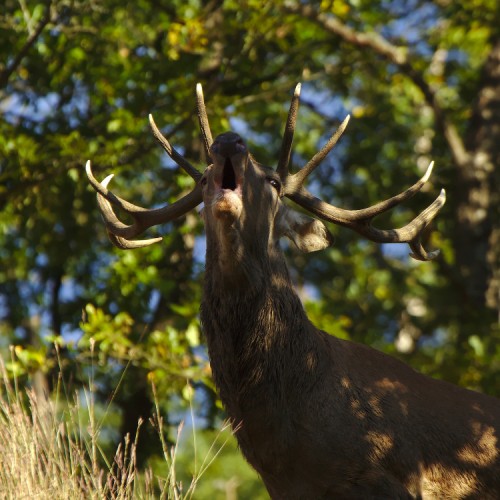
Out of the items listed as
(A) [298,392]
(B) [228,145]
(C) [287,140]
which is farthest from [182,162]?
(A) [298,392]

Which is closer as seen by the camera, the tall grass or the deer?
the tall grass

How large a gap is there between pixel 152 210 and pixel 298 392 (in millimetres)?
1727

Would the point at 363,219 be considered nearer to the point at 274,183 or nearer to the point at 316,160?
the point at 316,160

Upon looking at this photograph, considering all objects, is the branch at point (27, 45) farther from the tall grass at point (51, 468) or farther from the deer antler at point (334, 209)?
the tall grass at point (51, 468)

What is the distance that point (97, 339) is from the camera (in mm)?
8953

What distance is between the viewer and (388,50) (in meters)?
12.6

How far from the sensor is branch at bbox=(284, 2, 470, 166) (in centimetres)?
1104

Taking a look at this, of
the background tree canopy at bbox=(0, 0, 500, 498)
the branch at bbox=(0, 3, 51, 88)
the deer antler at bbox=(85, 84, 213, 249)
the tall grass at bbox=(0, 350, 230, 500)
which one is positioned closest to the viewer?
the tall grass at bbox=(0, 350, 230, 500)

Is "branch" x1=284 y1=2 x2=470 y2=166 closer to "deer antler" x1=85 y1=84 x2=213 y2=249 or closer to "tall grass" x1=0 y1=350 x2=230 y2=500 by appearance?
"deer antler" x1=85 y1=84 x2=213 y2=249

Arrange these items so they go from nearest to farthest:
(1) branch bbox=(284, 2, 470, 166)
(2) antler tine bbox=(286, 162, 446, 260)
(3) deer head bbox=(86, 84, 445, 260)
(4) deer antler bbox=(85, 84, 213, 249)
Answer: (3) deer head bbox=(86, 84, 445, 260), (2) antler tine bbox=(286, 162, 446, 260), (4) deer antler bbox=(85, 84, 213, 249), (1) branch bbox=(284, 2, 470, 166)

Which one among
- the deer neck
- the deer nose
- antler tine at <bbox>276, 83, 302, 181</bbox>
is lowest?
the deer neck

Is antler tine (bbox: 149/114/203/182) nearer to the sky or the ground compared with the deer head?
nearer to the sky

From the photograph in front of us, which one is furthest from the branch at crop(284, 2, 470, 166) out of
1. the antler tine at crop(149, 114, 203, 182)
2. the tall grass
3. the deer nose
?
the tall grass

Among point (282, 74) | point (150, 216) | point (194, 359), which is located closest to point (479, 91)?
point (282, 74)
